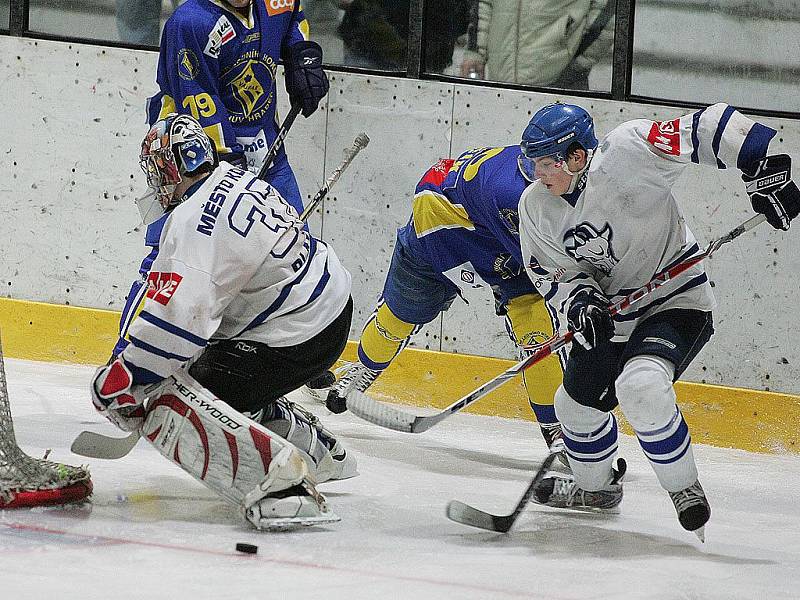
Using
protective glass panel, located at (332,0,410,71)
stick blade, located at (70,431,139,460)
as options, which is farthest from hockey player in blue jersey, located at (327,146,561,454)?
stick blade, located at (70,431,139,460)

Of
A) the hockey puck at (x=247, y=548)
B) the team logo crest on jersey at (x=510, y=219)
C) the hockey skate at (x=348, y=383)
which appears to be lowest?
the hockey skate at (x=348, y=383)

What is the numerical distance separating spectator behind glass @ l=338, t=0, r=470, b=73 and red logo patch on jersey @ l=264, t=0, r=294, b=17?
0.70 metres

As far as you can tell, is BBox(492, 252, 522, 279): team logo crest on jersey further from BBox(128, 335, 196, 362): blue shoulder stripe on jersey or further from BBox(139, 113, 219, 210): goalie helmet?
BBox(128, 335, 196, 362): blue shoulder stripe on jersey

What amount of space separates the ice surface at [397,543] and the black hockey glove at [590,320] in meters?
0.44

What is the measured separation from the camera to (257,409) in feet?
9.50

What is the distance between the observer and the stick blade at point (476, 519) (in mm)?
2760

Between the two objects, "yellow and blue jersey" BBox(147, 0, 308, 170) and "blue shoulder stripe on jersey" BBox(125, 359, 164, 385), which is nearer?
"blue shoulder stripe on jersey" BBox(125, 359, 164, 385)

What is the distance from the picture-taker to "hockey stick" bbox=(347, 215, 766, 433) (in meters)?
2.76

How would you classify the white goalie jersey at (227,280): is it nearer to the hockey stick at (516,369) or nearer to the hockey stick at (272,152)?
the hockey stick at (516,369)

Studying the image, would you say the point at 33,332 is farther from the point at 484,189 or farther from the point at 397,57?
the point at 484,189

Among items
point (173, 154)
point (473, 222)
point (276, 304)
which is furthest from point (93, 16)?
point (276, 304)

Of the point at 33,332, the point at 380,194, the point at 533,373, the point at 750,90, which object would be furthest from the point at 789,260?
the point at 33,332

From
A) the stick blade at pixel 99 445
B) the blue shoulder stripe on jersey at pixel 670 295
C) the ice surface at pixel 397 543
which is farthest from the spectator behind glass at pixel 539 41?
the stick blade at pixel 99 445

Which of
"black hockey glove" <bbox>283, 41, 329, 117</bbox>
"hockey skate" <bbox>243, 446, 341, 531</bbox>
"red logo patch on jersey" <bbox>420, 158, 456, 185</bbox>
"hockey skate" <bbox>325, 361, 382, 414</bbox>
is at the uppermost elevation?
"black hockey glove" <bbox>283, 41, 329, 117</bbox>
